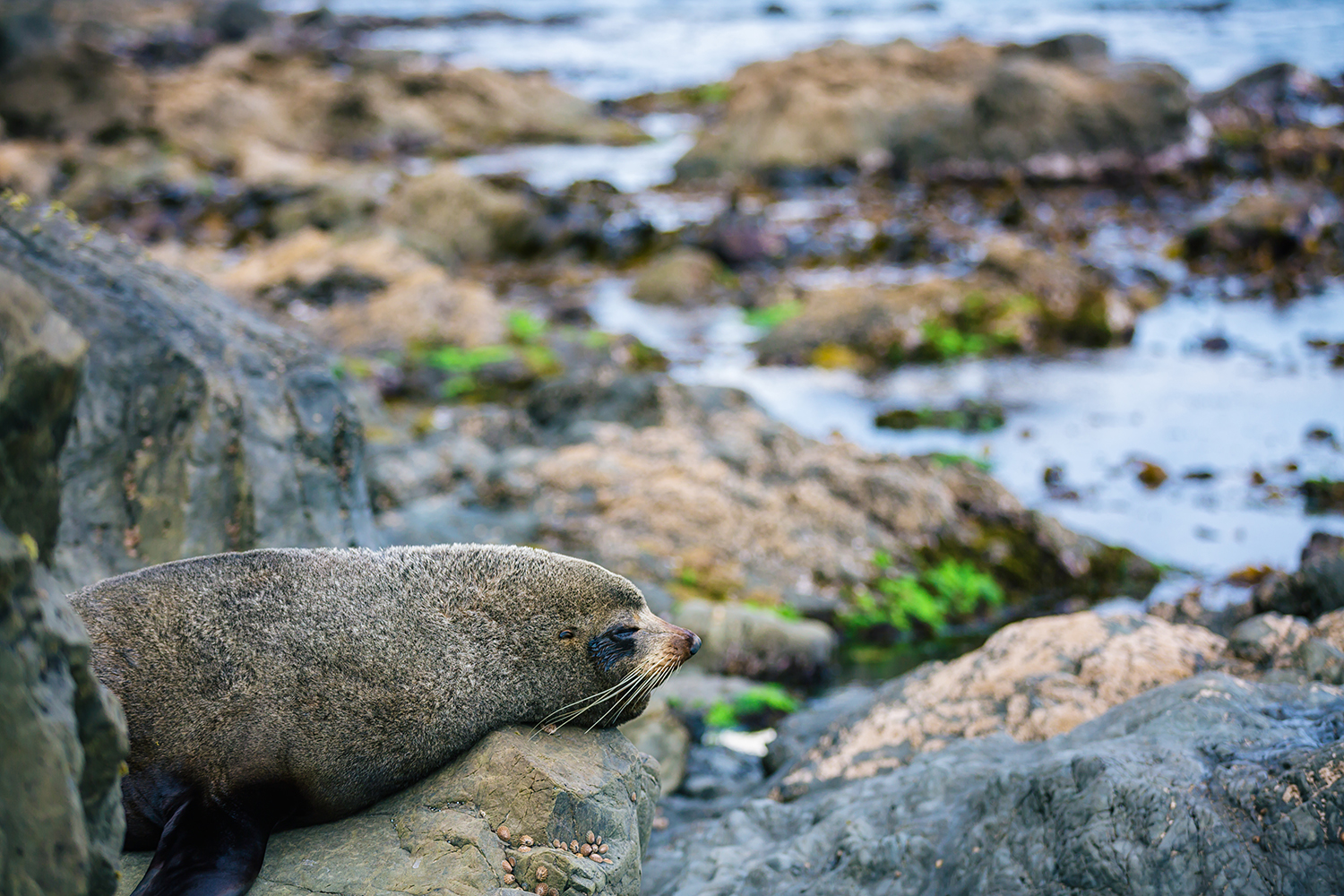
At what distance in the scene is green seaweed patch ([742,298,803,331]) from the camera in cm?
1433

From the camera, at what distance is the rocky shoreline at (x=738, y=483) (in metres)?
3.38

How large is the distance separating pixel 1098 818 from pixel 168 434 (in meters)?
4.19

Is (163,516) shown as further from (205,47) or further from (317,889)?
(205,47)

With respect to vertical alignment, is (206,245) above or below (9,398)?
below

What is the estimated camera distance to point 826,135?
23406 millimetres

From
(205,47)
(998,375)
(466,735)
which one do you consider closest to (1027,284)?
(998,375)

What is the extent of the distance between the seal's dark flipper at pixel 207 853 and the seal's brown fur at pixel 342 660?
74 mm

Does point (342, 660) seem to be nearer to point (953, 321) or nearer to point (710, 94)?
point (953, 321)

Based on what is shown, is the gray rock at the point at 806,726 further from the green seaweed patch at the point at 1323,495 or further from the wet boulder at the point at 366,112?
the wet boulder at the point at 366,112

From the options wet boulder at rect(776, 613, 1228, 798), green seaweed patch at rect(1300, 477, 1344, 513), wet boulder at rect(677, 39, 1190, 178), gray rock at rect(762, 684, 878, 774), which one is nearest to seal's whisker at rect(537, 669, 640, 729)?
wet boulder at rect(776, 613, 1228, 798)

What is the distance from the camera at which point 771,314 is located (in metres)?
14.6

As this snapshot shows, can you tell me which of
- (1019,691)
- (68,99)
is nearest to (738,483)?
(1019,691)

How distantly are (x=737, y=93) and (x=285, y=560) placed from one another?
25.0 m

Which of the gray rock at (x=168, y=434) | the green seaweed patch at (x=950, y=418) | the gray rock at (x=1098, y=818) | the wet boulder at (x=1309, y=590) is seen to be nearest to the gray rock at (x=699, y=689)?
the gray rock at (x=1098, y=818)
